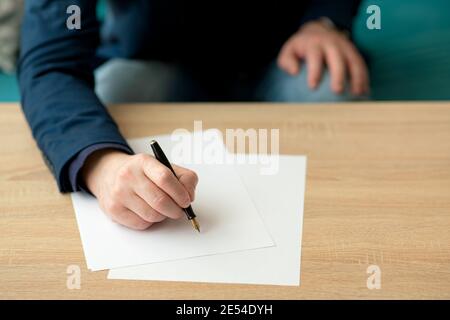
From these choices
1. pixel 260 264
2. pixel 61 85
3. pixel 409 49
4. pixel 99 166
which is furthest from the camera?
pixel 409 49

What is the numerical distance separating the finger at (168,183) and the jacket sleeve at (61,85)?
12cm

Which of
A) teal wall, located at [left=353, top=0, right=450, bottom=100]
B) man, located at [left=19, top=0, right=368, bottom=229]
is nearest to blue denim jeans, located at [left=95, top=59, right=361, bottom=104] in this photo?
man, located at [left=19, top=0, right=368, bottom=229]

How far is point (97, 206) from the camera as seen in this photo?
72cm

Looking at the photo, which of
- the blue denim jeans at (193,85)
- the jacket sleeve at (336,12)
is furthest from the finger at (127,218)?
the jacket sleeve at (336,12)

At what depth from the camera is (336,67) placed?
0.98 meters

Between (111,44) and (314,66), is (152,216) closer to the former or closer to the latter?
(314,66)

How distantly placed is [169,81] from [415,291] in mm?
687

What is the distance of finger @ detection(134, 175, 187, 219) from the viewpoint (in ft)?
2.11

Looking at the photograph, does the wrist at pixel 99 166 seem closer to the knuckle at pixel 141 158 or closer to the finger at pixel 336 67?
the knuckle at pixel 141 158

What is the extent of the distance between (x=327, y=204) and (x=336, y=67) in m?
0.35

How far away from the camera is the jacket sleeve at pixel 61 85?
0.77 meters

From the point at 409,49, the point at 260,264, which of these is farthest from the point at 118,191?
the point at 409,49

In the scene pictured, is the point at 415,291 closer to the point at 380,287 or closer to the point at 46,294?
the point at 380,287
